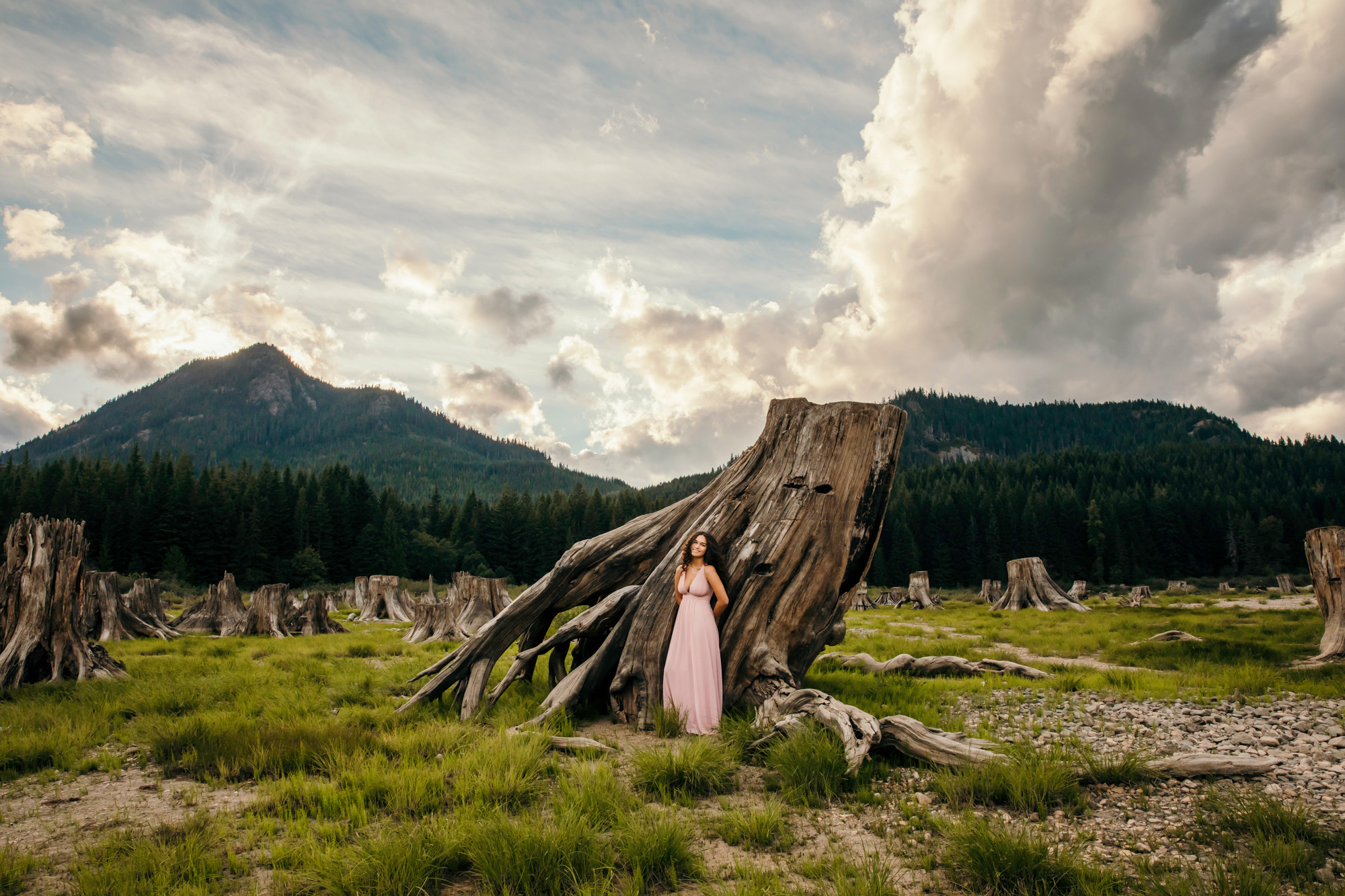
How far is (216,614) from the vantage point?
19.1 m

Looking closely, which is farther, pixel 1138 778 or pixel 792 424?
pixel 792 424

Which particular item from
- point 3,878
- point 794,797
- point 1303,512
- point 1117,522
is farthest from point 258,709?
point 1303,512

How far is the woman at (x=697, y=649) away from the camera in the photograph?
6758 mm


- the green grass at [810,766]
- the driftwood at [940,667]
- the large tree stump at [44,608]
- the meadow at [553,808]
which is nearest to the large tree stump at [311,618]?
the large tree stump at [44,608]

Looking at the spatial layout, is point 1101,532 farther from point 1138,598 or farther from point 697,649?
point 697,649

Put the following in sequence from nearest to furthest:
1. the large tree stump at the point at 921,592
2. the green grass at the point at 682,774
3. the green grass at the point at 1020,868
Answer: the green grass at the point at 1020,868 < the green grass at the point at 682,774 < the large tree stump at the point at 921,592

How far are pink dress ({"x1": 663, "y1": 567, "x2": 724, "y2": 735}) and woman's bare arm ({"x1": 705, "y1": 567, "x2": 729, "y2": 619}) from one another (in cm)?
9

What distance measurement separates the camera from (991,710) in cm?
718

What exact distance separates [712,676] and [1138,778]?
3.81 m

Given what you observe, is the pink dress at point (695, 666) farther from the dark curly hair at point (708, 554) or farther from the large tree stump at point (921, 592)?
the large tree stump at point (921, 592)

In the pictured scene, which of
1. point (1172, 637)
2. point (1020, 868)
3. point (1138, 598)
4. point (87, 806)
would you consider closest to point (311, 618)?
point (87, 806)

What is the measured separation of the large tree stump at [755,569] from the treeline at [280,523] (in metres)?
62.3

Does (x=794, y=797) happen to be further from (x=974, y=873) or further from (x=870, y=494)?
(x=870, y=494)

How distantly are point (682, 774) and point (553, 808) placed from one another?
112cm
